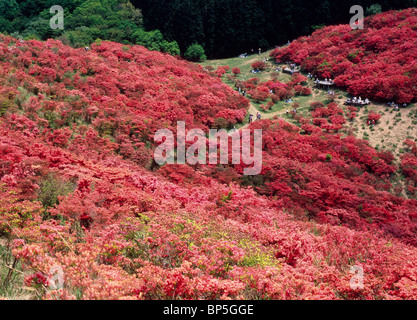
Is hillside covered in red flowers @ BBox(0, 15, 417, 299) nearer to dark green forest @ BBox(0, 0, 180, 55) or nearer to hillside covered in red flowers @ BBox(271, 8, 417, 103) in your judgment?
hillside covered in red flowers @ BBox(271, 8, 417, 103)

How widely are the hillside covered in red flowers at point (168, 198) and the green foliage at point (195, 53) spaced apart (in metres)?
17.0

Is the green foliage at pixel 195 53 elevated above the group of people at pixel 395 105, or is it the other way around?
the green foliage at pixel 195 53

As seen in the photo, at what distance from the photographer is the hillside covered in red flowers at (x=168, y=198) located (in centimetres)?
580

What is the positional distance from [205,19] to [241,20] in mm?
5728

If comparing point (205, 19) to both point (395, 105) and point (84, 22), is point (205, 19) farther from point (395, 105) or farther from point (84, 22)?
point (395, 105)

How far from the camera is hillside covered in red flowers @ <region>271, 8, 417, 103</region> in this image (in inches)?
1085

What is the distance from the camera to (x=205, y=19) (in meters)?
48.1

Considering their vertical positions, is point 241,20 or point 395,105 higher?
point 241,20

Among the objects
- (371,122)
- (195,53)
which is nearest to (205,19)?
(195,53)

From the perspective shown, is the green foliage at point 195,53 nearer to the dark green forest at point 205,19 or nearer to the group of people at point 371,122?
the dark green forest at point 205,19

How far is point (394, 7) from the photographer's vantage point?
44.7m

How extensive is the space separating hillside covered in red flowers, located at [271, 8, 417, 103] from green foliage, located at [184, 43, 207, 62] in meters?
10.4

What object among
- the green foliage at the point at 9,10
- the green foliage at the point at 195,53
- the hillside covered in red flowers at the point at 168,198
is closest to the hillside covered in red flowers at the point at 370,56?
the hillside covered in red flowers at the point at 168,198
